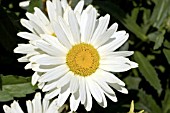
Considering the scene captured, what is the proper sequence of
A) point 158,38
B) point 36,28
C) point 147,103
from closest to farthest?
1. point 36,28
2. point 158,38
3. point 147,103

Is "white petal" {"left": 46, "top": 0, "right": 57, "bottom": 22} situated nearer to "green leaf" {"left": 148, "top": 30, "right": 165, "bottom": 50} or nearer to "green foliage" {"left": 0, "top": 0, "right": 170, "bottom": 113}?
"green foliage" {"left": 0, "top": 0, "right": 170, "bottom": 113}

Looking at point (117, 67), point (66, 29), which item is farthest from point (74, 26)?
point (117, 67)

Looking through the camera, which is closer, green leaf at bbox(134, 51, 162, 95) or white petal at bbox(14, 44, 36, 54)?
white petal at bbox(14, 44, 36, 54)

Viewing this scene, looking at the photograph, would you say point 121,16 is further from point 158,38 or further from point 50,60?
point 50,60

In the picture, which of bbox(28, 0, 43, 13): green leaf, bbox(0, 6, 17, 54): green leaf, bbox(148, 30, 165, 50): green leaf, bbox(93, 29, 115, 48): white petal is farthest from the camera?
bbox(148, 30, 165, 50): green leaf

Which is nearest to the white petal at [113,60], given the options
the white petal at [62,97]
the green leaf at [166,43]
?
the white petal at [62,97]

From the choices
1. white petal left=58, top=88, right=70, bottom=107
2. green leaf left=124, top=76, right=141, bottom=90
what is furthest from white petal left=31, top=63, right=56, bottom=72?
green leaf left=124, top=76, right=141, bottom=90
